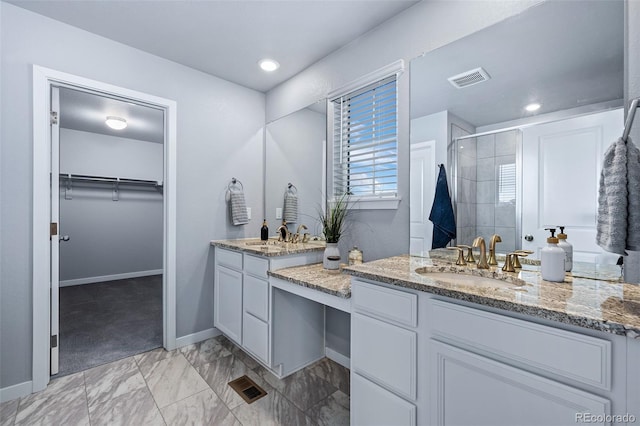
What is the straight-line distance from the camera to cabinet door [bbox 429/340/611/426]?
846 mm

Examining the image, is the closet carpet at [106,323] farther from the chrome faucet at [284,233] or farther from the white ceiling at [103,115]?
the white ceiling at [103,115]

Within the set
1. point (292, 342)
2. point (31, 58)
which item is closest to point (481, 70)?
point (292, 342)

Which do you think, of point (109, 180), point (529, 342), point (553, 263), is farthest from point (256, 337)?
point (109, 180)

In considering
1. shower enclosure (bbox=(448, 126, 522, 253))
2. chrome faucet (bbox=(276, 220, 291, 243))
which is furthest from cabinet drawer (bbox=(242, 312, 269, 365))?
shower enclosure (bbox=(448, 126, 522, 253))

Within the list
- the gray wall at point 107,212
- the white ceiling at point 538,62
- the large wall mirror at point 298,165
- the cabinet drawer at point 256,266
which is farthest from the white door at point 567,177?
the gray wall at point 107,212

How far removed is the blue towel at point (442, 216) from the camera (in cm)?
172

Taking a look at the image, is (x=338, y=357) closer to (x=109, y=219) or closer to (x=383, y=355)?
(x=383, y=355)

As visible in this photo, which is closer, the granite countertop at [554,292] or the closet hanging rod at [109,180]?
the granite countertop at [554,292]

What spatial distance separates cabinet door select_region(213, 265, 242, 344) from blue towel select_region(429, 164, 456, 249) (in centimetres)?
152

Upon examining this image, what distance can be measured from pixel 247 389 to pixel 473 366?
1555mm

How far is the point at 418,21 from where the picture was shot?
1.85 m

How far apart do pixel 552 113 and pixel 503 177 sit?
35cm

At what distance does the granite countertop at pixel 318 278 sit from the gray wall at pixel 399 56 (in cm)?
36

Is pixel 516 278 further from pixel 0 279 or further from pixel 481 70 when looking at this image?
pixel 0 279
